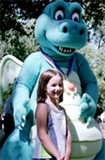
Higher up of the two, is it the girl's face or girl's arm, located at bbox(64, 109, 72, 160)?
the girl's face

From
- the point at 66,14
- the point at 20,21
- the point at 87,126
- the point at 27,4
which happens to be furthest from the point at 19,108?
the point at 20,21

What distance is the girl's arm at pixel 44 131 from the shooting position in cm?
231

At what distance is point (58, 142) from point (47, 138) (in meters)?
0.12

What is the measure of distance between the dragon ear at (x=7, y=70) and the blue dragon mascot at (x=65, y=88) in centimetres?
76

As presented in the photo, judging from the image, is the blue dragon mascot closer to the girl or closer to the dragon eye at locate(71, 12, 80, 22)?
the dragon eye at locate(71, 12, 80, 22)

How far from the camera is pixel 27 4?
598 cm

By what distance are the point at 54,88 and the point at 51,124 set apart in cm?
33

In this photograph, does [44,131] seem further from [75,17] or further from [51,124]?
[75,17]

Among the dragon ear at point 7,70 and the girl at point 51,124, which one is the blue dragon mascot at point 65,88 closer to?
the girl at point 51,124

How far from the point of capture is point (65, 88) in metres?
2.86

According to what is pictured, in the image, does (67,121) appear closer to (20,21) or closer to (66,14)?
(66,14)

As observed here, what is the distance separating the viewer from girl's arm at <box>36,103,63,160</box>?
A: 231 centimetres

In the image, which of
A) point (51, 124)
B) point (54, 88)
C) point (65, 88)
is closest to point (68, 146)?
point (51, 124)

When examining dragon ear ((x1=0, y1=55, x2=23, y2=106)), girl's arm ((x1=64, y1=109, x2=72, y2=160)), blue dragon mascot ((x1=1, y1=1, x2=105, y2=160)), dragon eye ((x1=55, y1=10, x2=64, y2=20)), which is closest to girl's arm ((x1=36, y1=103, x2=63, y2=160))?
girl's arm ((x1=64, y1=109, x2=72, y2=160))
